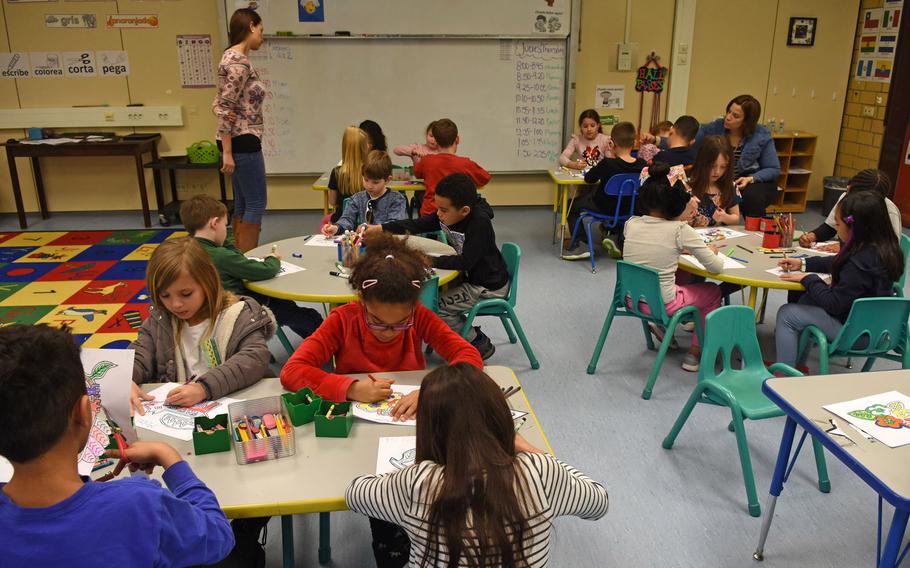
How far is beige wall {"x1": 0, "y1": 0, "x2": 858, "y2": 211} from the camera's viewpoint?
22.0ft

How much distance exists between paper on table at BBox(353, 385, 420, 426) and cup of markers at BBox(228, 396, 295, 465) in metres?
0.19

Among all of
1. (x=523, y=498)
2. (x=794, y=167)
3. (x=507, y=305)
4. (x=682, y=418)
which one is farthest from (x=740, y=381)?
(x=794, y=167)

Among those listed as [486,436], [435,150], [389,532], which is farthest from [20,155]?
[486,436]

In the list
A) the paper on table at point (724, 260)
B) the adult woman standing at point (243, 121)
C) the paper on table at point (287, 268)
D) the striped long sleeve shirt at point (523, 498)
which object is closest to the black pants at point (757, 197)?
the paper on table at point (724, 260)

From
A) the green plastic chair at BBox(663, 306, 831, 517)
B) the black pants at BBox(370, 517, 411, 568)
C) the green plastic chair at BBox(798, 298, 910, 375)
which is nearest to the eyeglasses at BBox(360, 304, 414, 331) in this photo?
the black pants at BBox(370, 517, 411, 568)

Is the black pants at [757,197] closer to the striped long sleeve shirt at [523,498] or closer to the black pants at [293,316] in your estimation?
the black pants at [293,316]

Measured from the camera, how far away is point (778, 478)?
2.24 m

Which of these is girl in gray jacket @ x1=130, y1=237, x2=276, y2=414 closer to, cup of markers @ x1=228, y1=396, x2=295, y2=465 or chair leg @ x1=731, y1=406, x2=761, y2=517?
cup of markers @ x1=228, y1=396, x2=295, y2=465

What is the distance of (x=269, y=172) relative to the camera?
7.02 metres

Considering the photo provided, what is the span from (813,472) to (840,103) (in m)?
6.02

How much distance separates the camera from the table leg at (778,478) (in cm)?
217

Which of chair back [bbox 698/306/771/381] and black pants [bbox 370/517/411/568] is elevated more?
chair back [bbox 698/306/771/381]

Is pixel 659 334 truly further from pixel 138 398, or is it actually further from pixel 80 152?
pixel 80 152

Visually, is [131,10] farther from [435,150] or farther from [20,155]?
[435,150]
